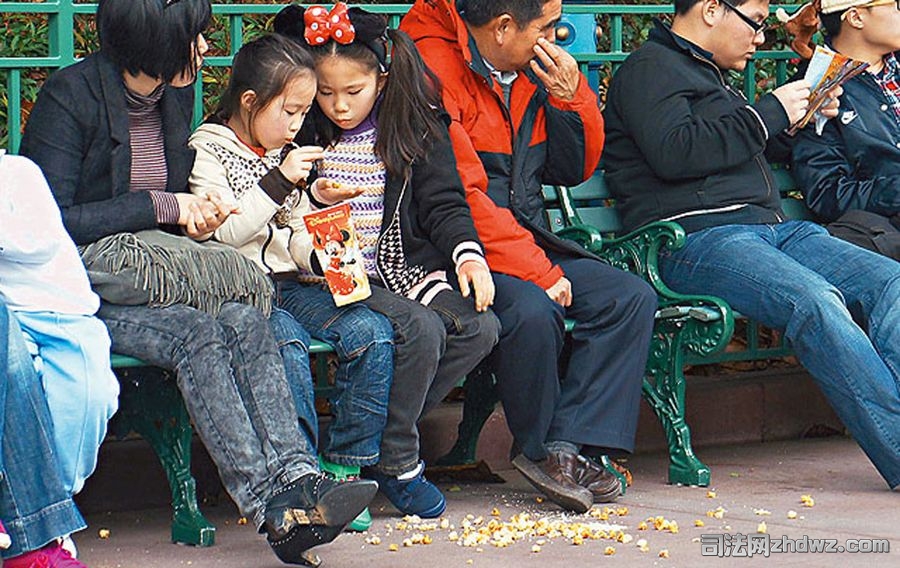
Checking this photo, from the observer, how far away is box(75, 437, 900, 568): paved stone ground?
4441 mm

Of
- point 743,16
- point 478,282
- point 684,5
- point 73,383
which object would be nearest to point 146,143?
point 73,383

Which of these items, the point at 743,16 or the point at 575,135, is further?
the point at 743,16

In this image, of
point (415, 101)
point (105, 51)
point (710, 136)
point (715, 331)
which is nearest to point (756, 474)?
point (715, 331)

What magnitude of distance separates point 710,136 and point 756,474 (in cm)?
116

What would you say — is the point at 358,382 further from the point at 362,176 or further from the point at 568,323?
the point at 568,323

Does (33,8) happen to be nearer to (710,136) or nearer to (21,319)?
(21,319)

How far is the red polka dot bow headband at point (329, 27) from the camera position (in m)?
4.94

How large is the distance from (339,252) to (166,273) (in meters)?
0.52

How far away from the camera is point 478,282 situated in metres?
4.93

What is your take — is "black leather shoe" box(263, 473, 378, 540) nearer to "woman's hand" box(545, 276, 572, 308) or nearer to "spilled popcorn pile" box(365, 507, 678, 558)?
"spilled popcorn pile" box(365, 507, 678, 558)

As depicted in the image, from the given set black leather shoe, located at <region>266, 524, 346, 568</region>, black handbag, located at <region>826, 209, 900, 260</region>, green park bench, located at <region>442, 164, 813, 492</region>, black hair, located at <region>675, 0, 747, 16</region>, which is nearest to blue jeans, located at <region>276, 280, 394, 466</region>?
black leather shoe, located at <region>266, 524, 346, 568</region>

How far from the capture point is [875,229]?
19.3ft

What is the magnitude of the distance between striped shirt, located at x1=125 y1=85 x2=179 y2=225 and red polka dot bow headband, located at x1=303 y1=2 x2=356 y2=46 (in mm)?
482

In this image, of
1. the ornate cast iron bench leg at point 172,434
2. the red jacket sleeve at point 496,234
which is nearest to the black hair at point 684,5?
the red jacket sleeve at point 496,234
